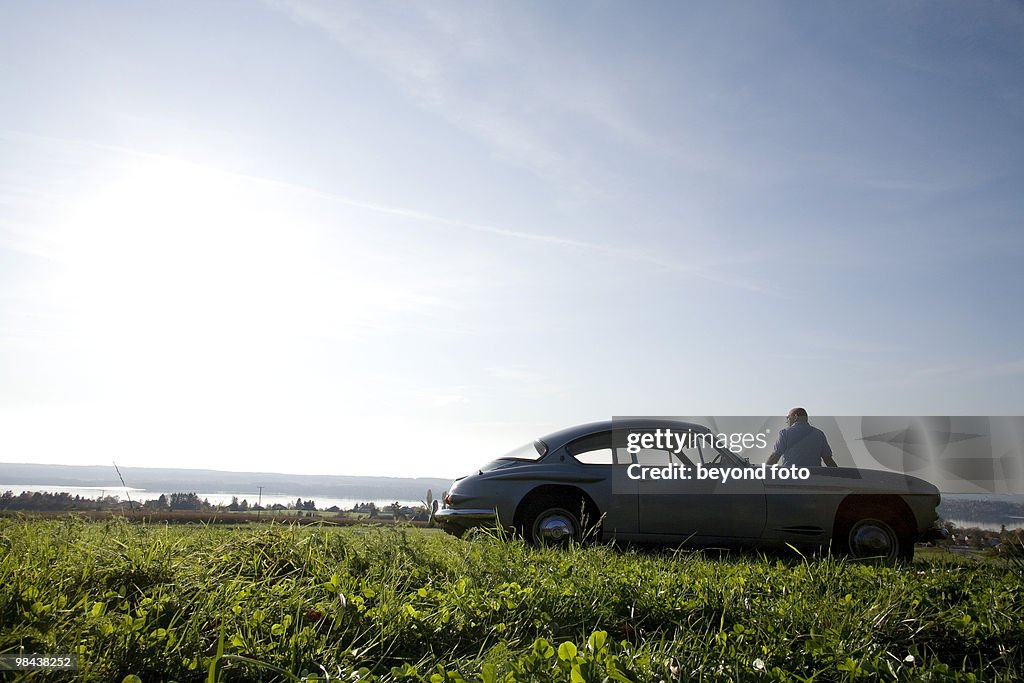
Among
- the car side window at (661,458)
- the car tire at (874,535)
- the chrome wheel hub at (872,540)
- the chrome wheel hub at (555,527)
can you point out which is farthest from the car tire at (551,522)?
the chrome wheel hub at (872,540)

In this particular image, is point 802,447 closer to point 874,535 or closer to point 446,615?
point 874,535

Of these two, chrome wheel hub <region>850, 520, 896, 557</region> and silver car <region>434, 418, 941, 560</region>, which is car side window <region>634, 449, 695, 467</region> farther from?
chrome wheel hub <region>850, 520, 896, 557</region>

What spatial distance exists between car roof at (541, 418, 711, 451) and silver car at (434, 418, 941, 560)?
340 millimetres

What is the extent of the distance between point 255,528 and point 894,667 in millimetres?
4026

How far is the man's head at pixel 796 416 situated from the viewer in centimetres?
861

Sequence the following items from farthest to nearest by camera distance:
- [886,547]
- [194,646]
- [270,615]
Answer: [886,547] < [270,615] < [194,646]

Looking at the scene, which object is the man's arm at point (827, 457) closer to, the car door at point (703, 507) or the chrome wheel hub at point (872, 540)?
the chrome wheel hub at point (872, 540)

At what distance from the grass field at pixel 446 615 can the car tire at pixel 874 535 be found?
2.81m

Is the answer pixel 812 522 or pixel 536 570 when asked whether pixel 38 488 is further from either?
pixel 812 522

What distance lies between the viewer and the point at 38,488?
5.27 m

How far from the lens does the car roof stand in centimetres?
808

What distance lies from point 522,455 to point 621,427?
1267mm

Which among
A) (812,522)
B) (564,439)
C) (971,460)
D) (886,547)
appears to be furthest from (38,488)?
(971,460)

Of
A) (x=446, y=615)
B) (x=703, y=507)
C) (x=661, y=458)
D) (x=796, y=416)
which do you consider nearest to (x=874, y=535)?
(x=796, y=416)
